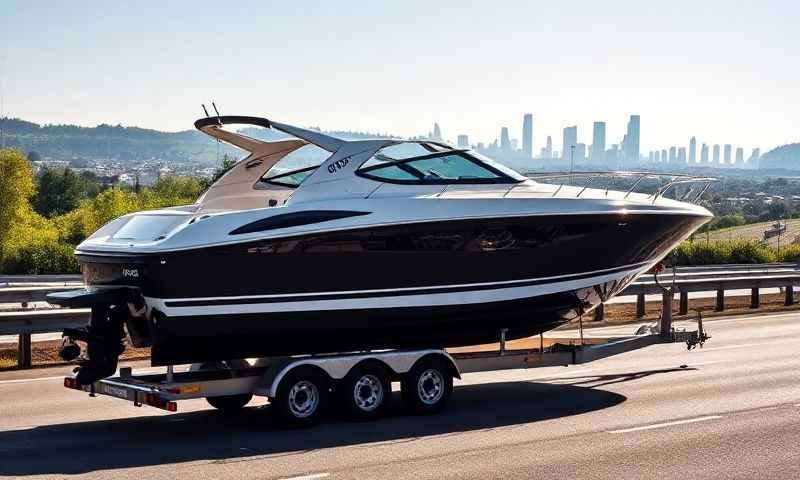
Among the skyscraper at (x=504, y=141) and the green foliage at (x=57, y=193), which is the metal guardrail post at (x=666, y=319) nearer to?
the skyscraper at (x=504, y=141)

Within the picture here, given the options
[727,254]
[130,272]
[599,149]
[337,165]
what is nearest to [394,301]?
[337,165]

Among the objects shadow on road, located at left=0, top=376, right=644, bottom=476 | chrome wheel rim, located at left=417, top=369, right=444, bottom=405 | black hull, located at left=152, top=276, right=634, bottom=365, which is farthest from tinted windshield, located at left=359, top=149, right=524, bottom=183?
shadow on road, located at left=0, top=376, right=644, bottom=476

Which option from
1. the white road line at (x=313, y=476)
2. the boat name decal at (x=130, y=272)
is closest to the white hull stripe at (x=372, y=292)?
the boat name decal at (x=130, y=272)

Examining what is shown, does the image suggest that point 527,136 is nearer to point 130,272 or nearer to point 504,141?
point 504,141

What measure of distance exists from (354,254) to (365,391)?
58.1 inches

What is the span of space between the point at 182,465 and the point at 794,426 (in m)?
6.56

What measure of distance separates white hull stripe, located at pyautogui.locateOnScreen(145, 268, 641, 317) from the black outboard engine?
1.21 feet

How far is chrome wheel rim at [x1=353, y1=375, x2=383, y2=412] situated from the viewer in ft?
40.0

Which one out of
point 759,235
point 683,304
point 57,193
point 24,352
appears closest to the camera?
point 24,352

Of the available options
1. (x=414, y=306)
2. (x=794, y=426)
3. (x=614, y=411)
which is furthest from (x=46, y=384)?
(x=794, y=426)

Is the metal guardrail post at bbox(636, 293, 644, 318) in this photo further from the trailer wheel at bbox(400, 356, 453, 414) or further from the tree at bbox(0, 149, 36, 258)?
the tree at bbox(0, 149, 36, 258)

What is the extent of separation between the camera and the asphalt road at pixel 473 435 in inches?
390

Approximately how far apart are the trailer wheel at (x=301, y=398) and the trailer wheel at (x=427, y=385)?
1.04 m

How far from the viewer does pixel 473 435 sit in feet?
38.0
